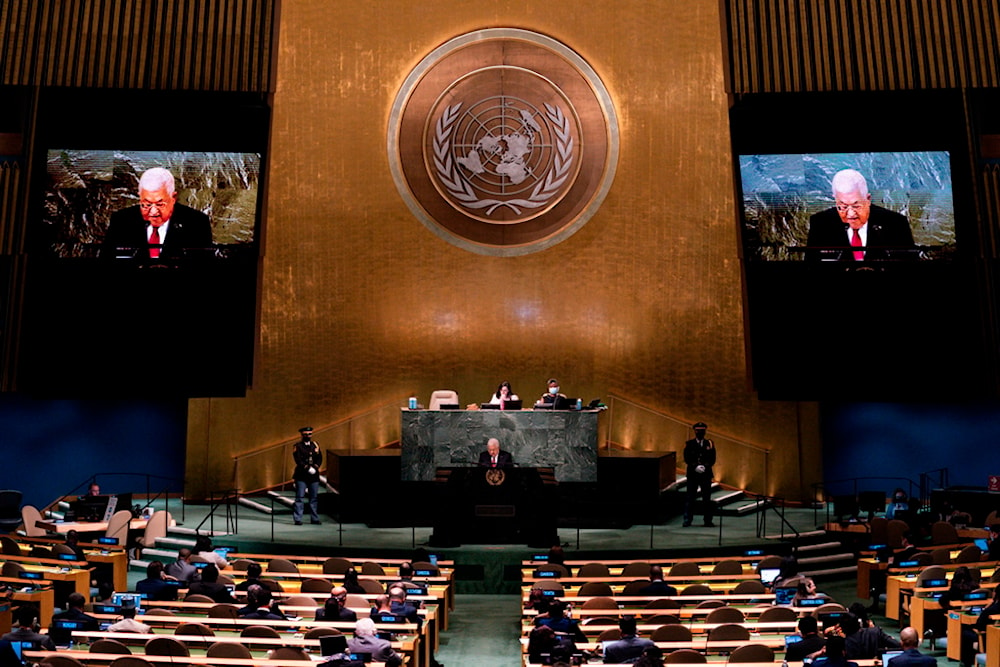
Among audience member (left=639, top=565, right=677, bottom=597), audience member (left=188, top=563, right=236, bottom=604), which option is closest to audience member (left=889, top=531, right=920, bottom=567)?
audience member (left=639, top=565, right=677, bottom=597)

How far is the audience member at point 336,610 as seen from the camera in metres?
10.5

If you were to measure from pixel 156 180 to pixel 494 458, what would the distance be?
276 inches

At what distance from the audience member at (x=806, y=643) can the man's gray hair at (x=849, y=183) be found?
10274 millimetres

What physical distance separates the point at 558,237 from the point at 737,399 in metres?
3.78

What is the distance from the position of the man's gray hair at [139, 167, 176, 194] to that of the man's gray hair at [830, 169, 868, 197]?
31.7ft

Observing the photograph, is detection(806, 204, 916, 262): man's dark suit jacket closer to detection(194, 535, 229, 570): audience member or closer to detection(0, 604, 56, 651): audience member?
detection(194, 535, 229, 570): audience member

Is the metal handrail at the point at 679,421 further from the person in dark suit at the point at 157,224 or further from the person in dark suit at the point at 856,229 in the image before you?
the person in dark suit at the point at 157,224

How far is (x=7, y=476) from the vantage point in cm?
2002

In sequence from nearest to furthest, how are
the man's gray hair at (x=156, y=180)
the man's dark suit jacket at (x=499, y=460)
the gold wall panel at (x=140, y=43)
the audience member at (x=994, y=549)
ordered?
the audience member at (x=994, y=549)
the man's dark suit jacket at (x=499, y=460)
the man's gray hair at (x=156, y=180)
the gold wall panel at (x=140, y=43)

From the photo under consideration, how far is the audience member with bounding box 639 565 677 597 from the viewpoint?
11.8 meters

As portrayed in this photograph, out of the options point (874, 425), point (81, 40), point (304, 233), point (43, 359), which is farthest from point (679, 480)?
point (81, 40)

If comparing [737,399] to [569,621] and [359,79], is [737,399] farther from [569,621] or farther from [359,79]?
[569,621]

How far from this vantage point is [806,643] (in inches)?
365

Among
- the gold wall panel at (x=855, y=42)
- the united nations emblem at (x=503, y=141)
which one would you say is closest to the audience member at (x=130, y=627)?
the united nations emblem at (x=503, y=141)
